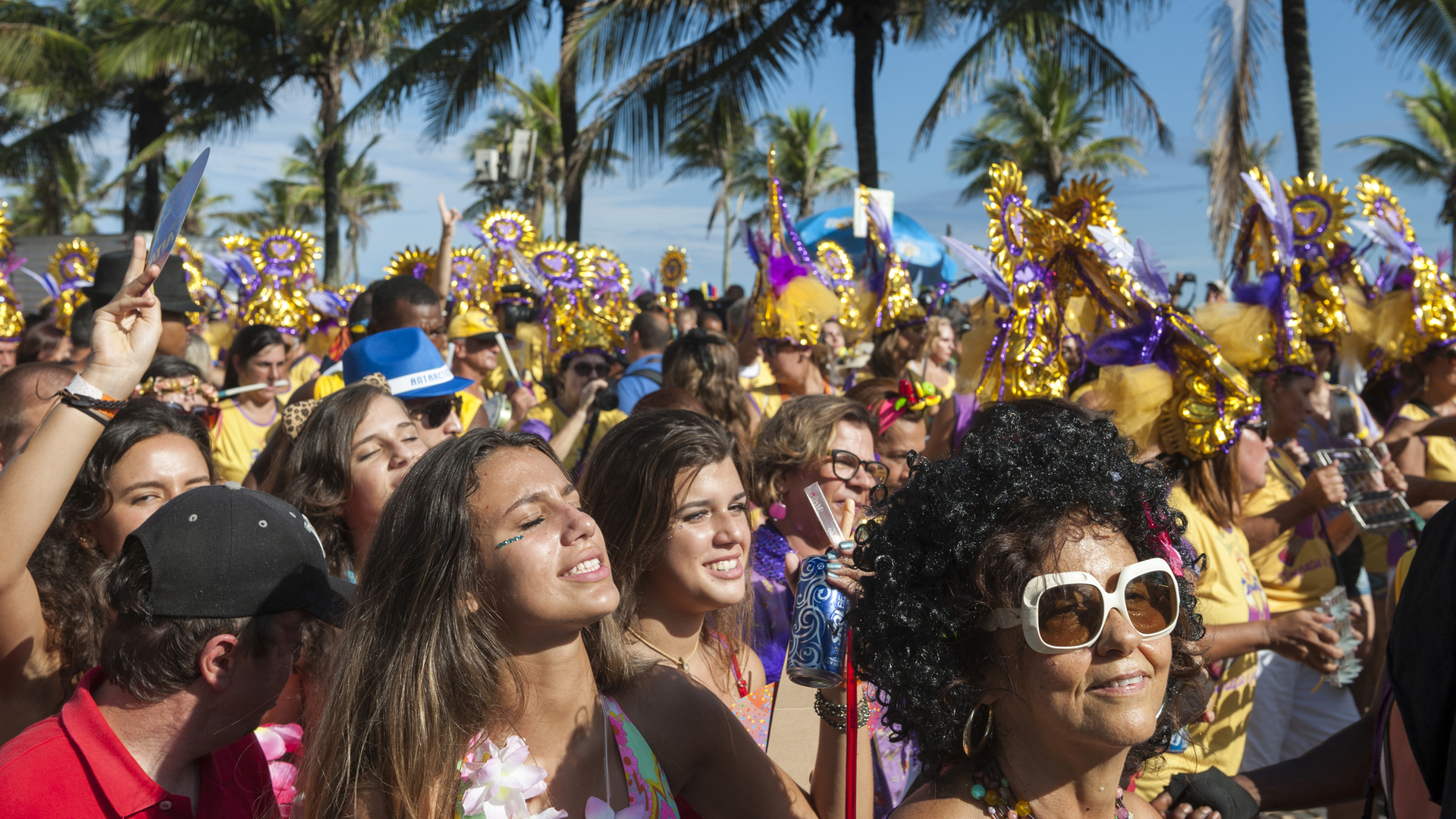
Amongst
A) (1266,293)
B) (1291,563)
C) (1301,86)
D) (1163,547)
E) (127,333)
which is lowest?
(1291,563)

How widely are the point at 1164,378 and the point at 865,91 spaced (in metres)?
10.1

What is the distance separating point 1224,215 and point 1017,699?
11192 mm

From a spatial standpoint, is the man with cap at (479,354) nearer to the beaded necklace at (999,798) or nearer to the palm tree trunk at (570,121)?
the beaded necklace at (999,798)

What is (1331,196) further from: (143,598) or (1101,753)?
(143,598)

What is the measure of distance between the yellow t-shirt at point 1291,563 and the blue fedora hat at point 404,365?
10.8 ft

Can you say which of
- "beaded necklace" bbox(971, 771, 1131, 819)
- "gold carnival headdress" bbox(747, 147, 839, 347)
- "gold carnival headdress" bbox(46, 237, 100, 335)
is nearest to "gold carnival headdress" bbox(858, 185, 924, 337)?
"gold carnival headdress" bbox(747, 147, 839, 347)

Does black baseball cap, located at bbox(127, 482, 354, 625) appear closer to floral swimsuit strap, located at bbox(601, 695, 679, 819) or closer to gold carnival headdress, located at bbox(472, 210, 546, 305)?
floral swimsuit strap, located at bbox(601, 695, 679, 819)

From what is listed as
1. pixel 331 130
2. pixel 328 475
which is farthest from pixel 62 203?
pixel 328 475

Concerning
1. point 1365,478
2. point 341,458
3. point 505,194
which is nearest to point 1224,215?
point 1365,478

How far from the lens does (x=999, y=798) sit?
167 cm

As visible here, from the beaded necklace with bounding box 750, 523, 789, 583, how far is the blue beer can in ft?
3.85

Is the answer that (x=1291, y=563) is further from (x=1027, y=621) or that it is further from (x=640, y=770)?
(x=640, y=770)

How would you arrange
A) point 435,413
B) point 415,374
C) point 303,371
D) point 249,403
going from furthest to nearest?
point 303,371, point 249,403, point 435,413, point 415,374

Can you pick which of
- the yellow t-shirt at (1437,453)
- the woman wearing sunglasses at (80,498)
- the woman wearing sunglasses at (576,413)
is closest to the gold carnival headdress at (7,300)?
the woman wearing sunglasses at (576,413)
